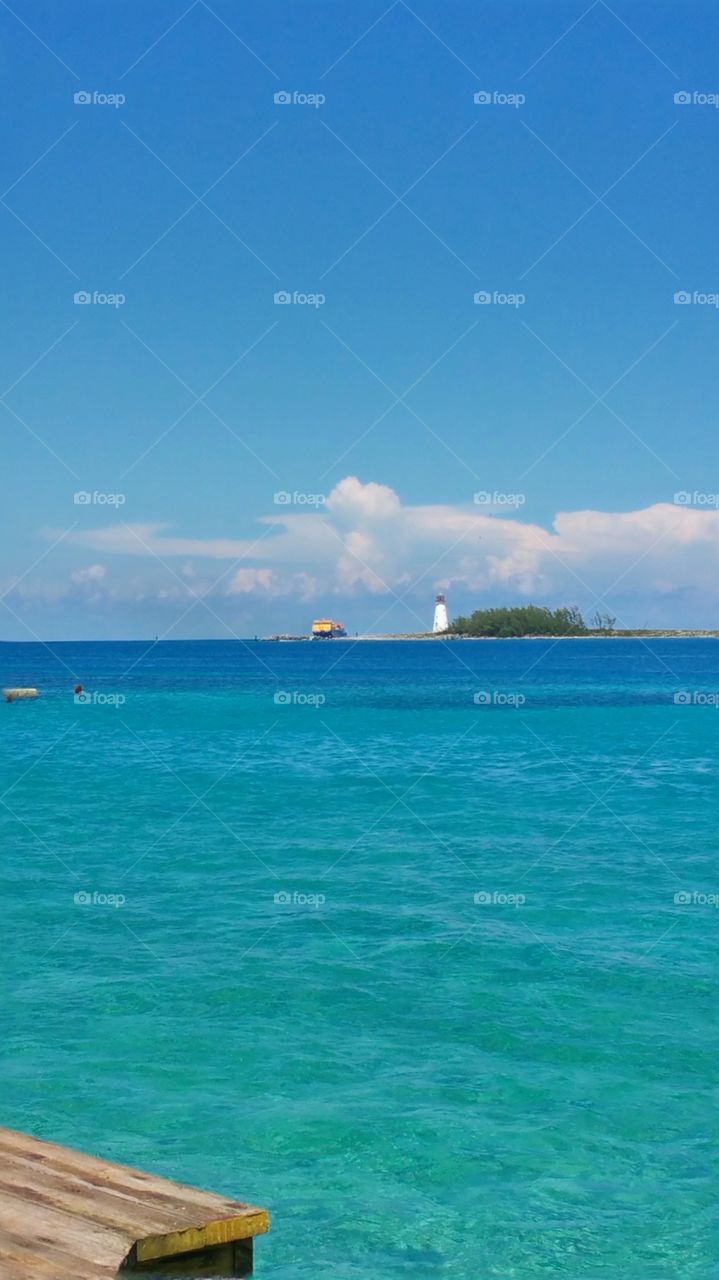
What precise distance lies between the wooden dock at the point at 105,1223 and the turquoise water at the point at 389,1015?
1.77m

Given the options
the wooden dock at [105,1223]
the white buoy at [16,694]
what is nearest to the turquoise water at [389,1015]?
the wooden dock at [105,1223]

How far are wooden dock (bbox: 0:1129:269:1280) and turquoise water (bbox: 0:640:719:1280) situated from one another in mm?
1771

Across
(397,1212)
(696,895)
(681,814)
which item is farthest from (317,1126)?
(681,814)

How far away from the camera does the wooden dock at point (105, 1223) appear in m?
5.40

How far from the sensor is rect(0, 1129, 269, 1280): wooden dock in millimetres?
5398

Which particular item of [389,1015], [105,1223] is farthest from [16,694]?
[105,1223]

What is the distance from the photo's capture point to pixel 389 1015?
42.3ft

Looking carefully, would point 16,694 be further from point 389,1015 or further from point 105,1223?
point 105,1223

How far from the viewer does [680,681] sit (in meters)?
123

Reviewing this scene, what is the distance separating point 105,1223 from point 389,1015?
292 inches

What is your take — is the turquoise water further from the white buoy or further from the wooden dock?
the white buoy

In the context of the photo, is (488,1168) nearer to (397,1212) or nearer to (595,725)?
(397,1212)

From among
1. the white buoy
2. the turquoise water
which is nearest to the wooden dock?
the turquoise water

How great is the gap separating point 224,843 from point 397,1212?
56.4ft
